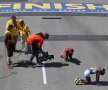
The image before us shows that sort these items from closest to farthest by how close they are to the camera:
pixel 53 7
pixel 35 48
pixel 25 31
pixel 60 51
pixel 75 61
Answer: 1. pixel 35 48
2. pixel 75 61
3. pixel 25 31
4. pixel 60 51
5. pixel 53 7

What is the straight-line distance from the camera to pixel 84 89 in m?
16.6

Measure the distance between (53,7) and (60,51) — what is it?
29.4 feet

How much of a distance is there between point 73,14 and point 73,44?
21.0ft

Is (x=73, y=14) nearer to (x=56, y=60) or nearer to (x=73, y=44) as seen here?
(x=73, y=44)

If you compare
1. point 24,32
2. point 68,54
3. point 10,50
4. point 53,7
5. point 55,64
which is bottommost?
point 55,64

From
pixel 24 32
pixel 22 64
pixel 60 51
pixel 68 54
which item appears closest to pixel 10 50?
pixel 22 64

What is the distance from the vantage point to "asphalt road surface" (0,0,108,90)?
17.1m

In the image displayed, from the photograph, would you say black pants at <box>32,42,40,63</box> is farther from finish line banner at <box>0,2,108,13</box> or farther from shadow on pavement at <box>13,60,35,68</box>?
finish line banner at <box>0,2,108,13</box>

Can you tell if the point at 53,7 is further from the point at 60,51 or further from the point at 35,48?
the point at 35,48

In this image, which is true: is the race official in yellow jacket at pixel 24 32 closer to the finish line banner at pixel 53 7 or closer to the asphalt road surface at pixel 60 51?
the asphalt road surface at pixel 60 51

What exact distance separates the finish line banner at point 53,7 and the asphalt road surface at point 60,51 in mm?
1461

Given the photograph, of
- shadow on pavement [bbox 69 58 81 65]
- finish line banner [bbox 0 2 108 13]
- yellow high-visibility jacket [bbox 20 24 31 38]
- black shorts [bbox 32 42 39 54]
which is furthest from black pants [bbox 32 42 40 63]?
finish line banner [bbox 0 2 108 13]

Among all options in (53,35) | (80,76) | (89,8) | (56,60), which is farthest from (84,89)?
(89,8)

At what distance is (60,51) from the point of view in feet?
68.3
